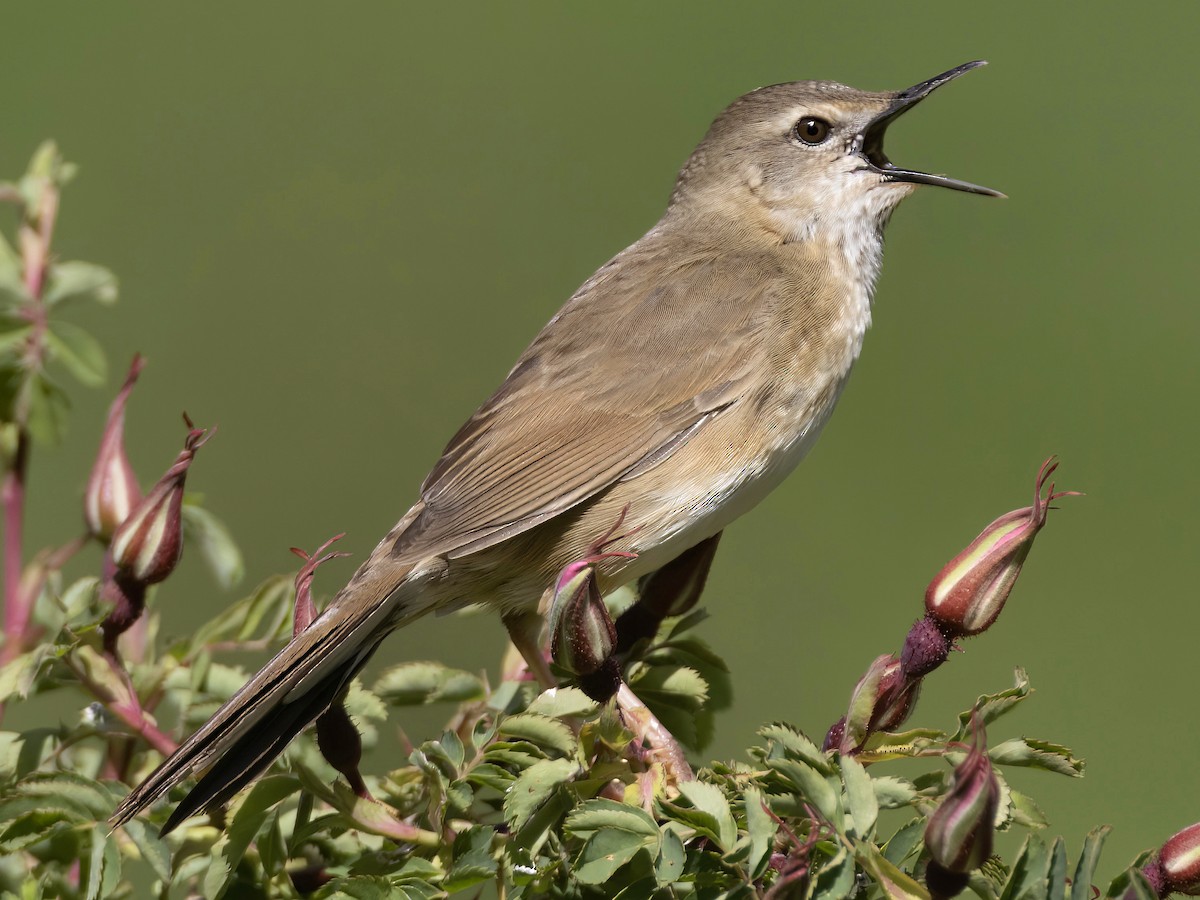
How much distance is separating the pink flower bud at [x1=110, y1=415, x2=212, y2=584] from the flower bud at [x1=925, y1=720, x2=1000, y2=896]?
1269 millimetres

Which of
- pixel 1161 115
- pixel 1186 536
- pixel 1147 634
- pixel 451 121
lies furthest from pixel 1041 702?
pixel 451 121

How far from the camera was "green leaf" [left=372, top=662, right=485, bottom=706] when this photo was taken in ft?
7.48

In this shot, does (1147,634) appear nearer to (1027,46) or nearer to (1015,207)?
(1015,207)

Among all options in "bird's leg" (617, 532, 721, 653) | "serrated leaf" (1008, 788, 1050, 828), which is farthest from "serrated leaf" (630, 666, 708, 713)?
"serrated leaf" (1008, 788, 1050, 828)

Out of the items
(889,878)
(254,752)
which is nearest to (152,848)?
(254,752)

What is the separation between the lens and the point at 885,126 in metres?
3.54

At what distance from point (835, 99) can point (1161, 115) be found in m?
3.95

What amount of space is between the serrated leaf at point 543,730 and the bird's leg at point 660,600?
0.49m

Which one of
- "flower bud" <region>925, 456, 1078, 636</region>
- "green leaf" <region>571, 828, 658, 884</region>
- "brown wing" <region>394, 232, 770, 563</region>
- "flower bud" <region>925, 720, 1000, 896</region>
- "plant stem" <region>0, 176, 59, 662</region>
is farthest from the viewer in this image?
"brown wing" <region>394, 232, 770, 563</region>

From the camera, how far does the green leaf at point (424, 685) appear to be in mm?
2279

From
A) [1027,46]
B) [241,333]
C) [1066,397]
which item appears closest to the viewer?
[1066,397]

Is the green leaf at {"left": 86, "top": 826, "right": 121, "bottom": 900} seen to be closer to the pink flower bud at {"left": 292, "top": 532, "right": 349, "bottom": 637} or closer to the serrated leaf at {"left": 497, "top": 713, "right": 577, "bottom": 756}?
the pink flower bud at {"left": 292, "top": 532, "right": 349, "bottom": 637}

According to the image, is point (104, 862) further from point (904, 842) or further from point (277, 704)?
point (904, 842)

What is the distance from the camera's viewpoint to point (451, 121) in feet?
25.5
